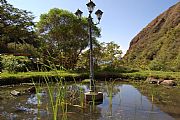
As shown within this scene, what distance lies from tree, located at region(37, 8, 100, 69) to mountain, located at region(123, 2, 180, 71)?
1185cm

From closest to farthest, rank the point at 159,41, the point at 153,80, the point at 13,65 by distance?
the point at 153,80
the point at 13,65
the point at 159,41

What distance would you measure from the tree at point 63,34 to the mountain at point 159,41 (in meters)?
11.9

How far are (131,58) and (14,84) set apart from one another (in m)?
35.6

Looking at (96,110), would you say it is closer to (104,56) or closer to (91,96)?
(91,96)

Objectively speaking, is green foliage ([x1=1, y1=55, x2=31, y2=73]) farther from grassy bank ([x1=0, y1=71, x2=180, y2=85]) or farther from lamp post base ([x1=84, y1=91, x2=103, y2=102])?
lamp post base ([x1=84, y1=91, x2=103, y2=102])

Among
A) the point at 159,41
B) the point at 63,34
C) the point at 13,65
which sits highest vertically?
the point at 159,41

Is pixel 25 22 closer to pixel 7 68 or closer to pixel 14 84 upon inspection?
pixel 7 68

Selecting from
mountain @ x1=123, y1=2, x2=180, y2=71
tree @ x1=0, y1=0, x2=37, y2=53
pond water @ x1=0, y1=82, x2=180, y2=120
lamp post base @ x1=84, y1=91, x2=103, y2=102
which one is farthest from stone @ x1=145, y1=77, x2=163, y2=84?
mountain @ x1=123, y1=2, x2=180, y2=71

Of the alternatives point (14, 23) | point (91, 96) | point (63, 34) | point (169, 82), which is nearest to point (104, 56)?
point (63, 34)

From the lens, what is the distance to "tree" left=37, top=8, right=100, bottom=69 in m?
26.6

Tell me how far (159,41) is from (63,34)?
25993mm

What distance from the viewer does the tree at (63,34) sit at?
87.4 ft

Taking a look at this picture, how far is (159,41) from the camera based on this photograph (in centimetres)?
4825

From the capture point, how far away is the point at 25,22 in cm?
2728
